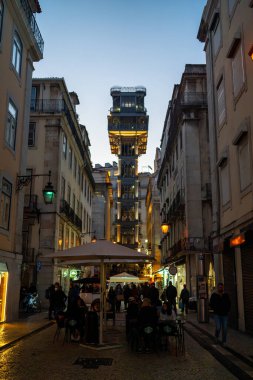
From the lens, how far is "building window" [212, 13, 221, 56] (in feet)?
62.4

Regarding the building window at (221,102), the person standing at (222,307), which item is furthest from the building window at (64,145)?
the person standing at (222,307)

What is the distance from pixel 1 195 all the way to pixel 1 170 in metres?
1.04

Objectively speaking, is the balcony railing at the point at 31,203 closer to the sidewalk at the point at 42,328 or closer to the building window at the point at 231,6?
the sidewalk at the point at 42,328

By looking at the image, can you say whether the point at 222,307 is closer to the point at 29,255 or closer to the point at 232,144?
the point at 232,144

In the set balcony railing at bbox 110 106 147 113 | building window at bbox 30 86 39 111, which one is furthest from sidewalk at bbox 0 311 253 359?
balcony railing at bbox 110 106 147 113

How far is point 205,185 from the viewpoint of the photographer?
30.0 metres

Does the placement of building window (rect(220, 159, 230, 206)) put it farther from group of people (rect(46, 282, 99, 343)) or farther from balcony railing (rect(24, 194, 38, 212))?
balcony railing (rect(24, 194, 38, 212))

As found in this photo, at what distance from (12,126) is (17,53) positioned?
3535 millimetres

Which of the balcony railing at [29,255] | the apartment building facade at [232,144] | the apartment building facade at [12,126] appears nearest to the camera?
the apartment building facade at [232,144]

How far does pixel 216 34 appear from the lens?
19.6 m

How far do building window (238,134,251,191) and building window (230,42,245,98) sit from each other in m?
1.88

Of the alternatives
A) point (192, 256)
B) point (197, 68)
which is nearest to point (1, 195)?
point (192, 256)

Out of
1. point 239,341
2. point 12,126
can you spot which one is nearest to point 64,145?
point 12,126

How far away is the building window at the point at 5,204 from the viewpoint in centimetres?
1766
